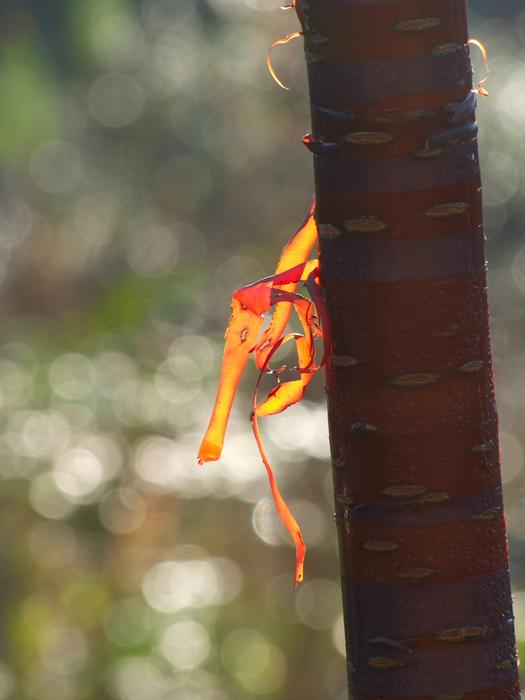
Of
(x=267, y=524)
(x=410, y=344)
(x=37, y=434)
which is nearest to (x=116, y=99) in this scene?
(x=37, y=434)

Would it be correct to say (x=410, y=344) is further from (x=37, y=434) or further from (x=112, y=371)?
(x=112, y=371)

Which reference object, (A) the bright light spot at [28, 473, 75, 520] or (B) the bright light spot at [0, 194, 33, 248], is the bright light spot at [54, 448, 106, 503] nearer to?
(A) the bright light spot at [28, 473, 75, 520]

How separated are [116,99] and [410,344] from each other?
195 inches

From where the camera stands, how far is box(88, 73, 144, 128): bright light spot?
213 inches

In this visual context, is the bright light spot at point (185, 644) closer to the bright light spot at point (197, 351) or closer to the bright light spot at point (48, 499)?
the bright light spot at point (48, 499)

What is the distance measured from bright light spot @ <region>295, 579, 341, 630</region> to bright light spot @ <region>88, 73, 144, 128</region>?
9.07ft

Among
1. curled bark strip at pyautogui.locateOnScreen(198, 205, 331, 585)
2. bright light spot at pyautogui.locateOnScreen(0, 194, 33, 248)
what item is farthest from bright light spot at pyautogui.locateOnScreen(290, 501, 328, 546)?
curled bark strip at pyautogui.locateOnScreen(198, 205, 331, 585)

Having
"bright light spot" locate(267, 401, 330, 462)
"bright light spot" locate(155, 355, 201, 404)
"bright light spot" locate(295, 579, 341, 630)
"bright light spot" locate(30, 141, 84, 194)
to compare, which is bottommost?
"bright light spot" locate(295, 579, 341, 630)

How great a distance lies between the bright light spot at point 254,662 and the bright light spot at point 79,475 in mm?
747

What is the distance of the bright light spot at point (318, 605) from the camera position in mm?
3598

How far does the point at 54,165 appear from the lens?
5555 mm

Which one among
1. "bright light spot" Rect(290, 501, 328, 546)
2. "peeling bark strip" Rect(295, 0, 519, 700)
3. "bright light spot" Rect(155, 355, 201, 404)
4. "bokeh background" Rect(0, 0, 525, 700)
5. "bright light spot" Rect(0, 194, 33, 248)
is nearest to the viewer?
"peeling bark strip" Rect(295, 0, 519, 700)

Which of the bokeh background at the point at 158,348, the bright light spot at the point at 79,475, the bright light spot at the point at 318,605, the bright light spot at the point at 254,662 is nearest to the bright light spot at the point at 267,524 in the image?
the bokeh background at the point at 158,348

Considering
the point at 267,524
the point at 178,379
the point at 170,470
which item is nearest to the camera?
the point at 267,524
